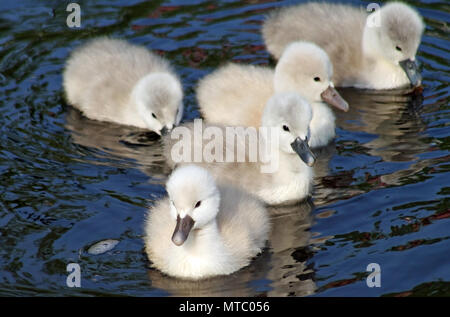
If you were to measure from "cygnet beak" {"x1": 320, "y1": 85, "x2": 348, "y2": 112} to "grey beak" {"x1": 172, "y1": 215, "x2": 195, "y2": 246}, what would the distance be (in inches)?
94.1

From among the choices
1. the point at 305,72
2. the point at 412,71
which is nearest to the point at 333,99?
the point at 305,72

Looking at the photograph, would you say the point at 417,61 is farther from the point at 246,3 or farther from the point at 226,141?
the point at 226,141

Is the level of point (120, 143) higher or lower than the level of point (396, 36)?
lower

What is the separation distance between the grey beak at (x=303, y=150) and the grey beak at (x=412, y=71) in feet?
6.70

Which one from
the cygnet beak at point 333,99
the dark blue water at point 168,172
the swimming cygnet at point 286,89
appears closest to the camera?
the dark blue water at point 168,172

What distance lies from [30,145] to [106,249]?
5.65 feet

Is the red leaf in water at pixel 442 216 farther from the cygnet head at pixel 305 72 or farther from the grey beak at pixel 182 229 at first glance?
the grey beak at pixel 182 229

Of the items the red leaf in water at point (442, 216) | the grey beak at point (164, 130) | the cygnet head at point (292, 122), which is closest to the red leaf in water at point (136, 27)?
the grey beak at point (164, 130)

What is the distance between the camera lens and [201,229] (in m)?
5.23

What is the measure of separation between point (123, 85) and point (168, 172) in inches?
46.4

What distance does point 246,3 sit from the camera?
370 inches

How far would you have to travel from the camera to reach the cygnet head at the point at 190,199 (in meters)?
5.02

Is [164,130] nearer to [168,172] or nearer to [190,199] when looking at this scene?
[168,172]

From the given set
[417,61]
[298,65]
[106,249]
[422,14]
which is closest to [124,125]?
[298,65]
